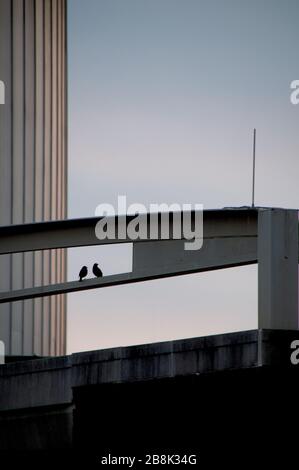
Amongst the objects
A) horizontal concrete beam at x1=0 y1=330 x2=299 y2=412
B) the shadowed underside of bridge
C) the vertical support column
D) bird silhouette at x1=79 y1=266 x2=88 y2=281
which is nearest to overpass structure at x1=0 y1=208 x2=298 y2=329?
the vertical support column

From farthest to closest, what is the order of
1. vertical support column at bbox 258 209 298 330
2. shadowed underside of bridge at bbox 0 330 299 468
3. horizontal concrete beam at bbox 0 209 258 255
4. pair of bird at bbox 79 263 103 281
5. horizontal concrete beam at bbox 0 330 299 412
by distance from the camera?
pair of bird at bbox 79 263 103 281 < horizontal concrete beam at bbox 0 209 258 255 < vertical support column at bbox 258 209 298 330 < horizontal concrete beam at bbox 0 330 299 412 < shadowed underside of bridge at bbox 0 330 299 468

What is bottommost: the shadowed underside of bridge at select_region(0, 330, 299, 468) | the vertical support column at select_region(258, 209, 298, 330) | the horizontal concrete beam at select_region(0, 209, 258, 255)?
the shadowed underside of bridge at select_region(0, 330, 299, 468)

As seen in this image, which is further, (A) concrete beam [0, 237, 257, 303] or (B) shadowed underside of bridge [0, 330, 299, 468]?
(A) concrete beam [0, 237, 257, 303]

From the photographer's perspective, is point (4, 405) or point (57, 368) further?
point (4, 405)

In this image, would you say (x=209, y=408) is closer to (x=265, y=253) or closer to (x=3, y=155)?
(x=265, y=253)

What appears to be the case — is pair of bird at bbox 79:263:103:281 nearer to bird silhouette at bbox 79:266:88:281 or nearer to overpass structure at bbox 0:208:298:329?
bird silhouette at bbox 79:266:88:281

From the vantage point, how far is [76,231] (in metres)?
30.8

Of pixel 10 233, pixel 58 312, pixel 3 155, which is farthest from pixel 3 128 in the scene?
pixel 10 233

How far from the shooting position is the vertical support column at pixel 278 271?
24391 mm

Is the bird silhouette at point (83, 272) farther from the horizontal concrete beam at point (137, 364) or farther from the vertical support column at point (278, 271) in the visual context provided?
the vertical support column at point (278, 271)

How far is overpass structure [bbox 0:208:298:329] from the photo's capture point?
963 inches

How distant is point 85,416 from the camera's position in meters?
25.4

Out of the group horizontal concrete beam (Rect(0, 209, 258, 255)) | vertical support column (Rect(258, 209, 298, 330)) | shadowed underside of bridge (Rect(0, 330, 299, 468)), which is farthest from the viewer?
horizontal concrete beam (Rect(0, 209, 258, 255))
